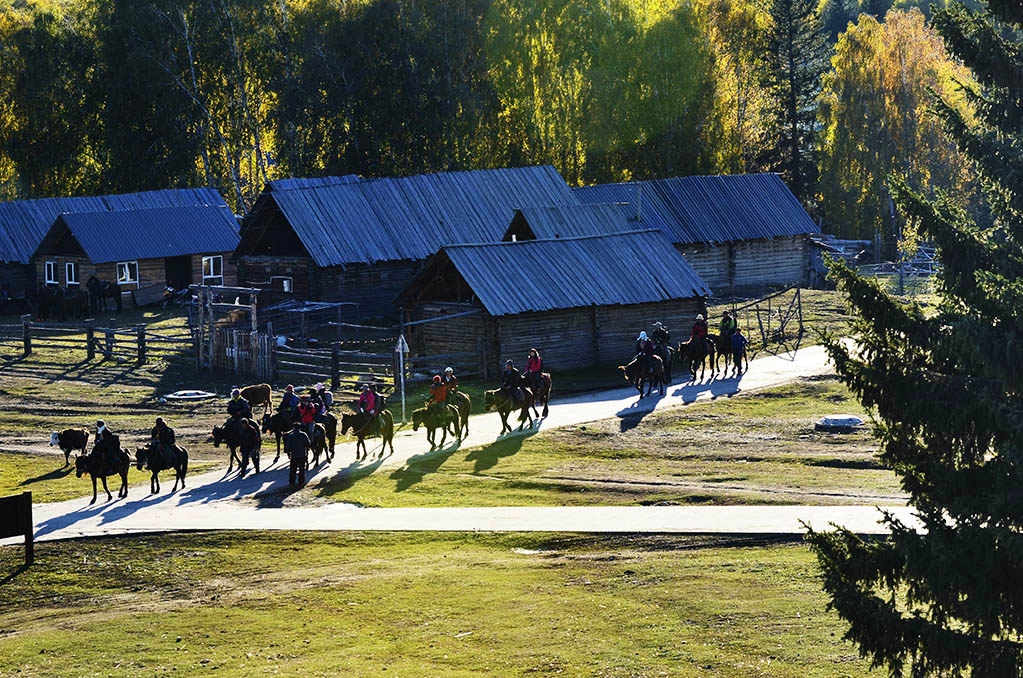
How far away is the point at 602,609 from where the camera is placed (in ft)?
68.9

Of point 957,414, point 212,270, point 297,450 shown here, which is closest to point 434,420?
point 297,450

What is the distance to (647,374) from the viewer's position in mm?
39812

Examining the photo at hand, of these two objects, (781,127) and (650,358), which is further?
(781,127)

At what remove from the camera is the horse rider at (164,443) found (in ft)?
96.0

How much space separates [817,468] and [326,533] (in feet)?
36.3

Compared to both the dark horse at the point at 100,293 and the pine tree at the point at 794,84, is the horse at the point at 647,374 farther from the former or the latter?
the pine tree at the point at 794,84

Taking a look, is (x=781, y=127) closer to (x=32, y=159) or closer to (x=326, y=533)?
(x=32, y=159)

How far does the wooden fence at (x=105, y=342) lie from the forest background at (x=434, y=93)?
88.9 feet

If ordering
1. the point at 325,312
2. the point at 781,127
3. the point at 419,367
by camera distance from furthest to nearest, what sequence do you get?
the point at 781,127
the point at 325,312
the point at 419,367

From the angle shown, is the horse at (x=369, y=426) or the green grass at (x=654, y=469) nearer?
the green grass at (x=654, y=469)

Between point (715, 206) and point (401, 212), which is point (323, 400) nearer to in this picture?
point (401, 212)

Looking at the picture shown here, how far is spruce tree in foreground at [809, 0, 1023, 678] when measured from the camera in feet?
49.8

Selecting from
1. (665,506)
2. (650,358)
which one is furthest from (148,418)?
(665,506)

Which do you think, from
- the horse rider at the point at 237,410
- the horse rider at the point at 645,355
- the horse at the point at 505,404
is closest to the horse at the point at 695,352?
the horse rider at the point at 645,355
